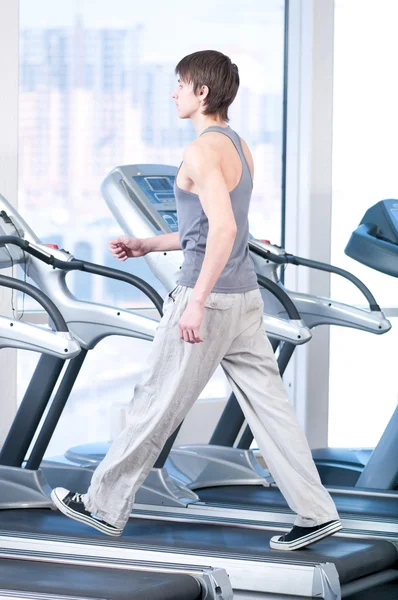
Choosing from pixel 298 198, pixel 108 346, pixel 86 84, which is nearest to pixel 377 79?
pixel 298 198

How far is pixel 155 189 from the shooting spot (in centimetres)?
397

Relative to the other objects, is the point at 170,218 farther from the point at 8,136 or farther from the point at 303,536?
the point at 303,536

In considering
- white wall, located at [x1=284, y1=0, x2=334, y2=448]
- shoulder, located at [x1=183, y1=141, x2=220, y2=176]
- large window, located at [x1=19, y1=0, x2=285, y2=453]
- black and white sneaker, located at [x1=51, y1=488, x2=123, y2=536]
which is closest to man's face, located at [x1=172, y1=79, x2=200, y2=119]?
shoulder, located at [x1=183, y1=141, x2=220, y2=176]

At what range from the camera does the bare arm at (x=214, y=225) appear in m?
2.62

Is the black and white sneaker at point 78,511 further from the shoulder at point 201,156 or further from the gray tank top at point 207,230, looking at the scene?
the shoulder at point 201,156

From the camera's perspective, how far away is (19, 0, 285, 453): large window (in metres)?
4.84

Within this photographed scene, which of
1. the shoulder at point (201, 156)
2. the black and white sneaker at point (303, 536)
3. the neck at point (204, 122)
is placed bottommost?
the black and white sneaker at point (303, 536)

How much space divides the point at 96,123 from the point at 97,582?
3001 millimetres

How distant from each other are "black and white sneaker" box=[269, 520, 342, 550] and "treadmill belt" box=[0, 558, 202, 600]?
0.48 m

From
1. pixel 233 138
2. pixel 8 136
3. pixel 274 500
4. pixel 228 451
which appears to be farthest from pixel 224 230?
pixel 8 136

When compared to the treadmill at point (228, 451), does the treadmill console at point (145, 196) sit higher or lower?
higher

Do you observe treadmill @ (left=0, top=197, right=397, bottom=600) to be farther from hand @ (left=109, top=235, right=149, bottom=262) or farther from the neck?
the neck

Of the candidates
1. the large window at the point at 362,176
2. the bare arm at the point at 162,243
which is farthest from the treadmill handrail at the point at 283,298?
the large window at the point at 362,176

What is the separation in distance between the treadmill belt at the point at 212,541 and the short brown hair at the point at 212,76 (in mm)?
1245
